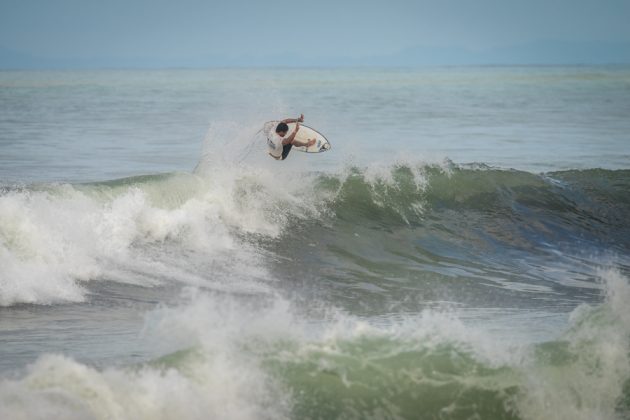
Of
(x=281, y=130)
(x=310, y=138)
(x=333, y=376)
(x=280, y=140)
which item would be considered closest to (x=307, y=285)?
(x=280, y=140)

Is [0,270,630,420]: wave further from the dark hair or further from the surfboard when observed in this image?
the surfboard

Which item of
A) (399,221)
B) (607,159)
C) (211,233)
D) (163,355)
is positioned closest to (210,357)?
(163,355)

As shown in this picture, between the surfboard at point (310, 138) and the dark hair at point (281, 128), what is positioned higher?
the dark hair at point (281, 128)

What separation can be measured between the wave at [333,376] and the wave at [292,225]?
346cm

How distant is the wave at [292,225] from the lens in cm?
1129

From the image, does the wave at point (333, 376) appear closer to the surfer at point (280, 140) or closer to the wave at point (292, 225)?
the wave at point (292, 225)

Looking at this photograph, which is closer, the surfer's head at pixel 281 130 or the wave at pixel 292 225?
the wave at pixel 292 225

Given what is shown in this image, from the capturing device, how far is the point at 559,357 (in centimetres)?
768

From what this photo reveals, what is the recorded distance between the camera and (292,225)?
47.4 ft

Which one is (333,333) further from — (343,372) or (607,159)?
(607,159)

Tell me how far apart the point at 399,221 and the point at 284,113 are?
382 cm

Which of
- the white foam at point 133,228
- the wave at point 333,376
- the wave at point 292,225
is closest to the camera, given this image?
the wave at point 333,376

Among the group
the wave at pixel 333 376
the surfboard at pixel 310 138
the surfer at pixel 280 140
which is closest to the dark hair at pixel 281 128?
the surfer at pixel 280 140

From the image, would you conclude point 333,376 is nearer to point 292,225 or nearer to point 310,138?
point 292,225
